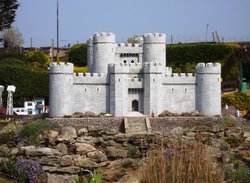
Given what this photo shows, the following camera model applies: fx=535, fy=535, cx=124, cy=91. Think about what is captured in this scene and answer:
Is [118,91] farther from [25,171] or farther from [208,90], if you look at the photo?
[25,171]

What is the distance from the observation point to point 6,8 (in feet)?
238

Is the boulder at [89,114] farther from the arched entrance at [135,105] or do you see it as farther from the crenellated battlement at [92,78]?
the arched entrance at [135,105]

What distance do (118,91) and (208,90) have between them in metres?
8.43

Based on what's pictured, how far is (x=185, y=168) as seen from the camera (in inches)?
718

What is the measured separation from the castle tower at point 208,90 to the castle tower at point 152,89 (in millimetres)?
3846

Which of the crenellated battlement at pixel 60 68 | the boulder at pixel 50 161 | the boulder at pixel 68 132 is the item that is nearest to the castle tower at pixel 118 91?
the crenellated battlement at pixel 60 68

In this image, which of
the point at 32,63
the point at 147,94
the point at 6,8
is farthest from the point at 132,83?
the point at 32,63

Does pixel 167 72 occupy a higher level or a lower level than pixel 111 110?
higher

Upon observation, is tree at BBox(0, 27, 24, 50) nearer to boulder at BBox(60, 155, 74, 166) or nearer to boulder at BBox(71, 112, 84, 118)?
boulder at BBox(71, 112, 84, 118)

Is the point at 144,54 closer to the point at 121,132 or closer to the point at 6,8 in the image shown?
the point at 121,132

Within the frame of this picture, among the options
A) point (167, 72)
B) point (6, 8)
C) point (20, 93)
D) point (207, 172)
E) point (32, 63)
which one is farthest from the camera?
point (32, 63)

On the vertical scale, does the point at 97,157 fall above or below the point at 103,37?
below

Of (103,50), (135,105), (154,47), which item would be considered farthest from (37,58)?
(135,105)

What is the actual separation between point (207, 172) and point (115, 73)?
32008mm
